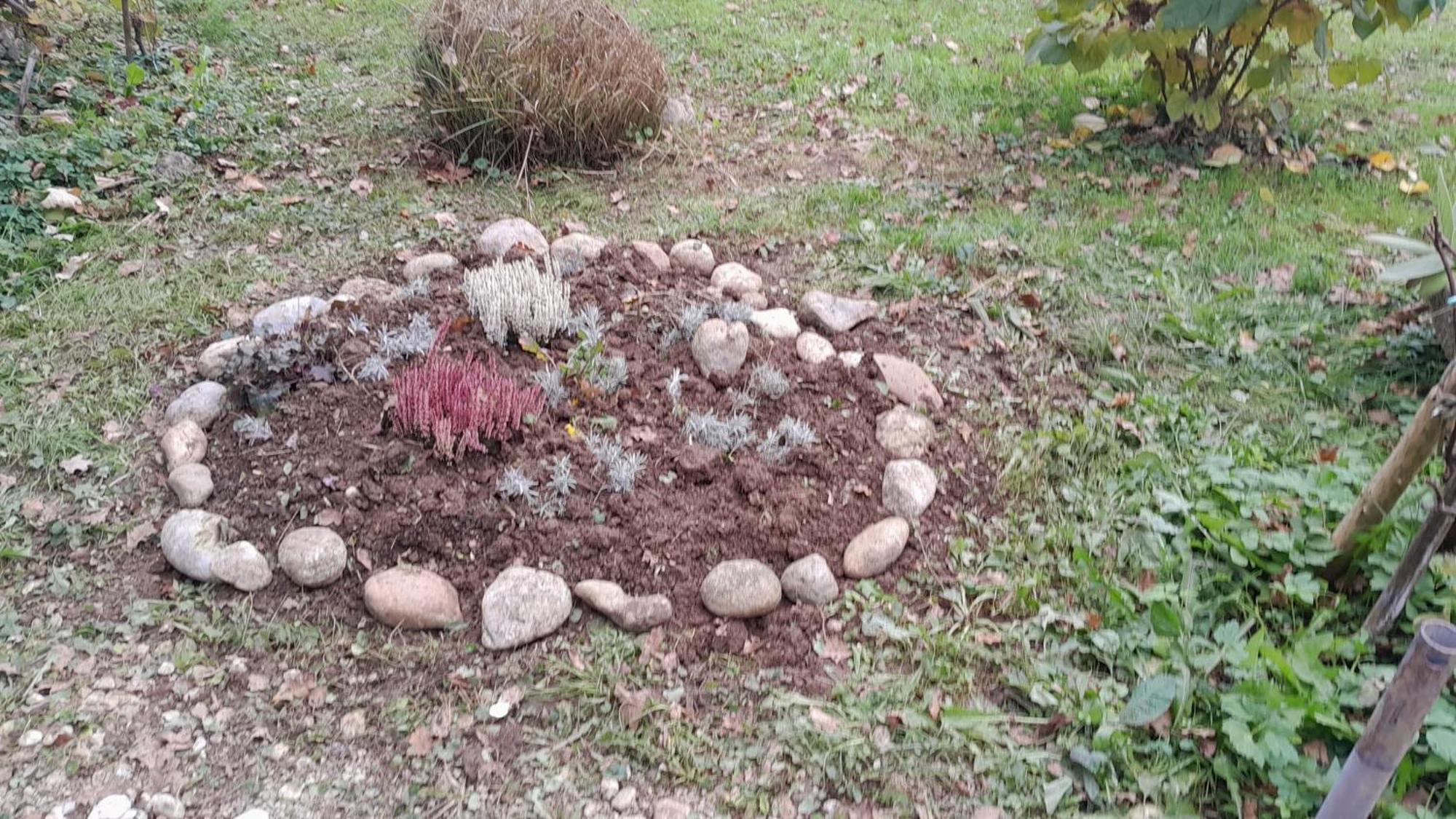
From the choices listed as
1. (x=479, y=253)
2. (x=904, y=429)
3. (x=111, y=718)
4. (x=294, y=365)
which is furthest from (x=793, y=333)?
(x=111, y=718)

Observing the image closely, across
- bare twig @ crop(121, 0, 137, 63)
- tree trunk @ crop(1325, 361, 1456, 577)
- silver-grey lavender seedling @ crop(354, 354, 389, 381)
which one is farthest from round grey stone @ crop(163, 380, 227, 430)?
bare twig @ crop(121, 0, 137, 63)

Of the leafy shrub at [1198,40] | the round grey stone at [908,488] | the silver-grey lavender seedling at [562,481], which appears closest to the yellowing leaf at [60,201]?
the silver-grey lavender seedling at [562,481]

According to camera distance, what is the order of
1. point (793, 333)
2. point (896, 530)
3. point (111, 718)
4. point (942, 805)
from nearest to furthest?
point (942, 805) → point (111, 718) → point (896, 530) → point (793, 333)

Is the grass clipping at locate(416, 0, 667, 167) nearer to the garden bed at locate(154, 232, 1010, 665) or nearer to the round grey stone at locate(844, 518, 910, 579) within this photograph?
the garden bed at locate(154, 232, 1010, 665)

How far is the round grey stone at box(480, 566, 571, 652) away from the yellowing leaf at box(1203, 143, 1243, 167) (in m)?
4.22

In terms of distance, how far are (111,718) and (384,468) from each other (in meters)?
0.98

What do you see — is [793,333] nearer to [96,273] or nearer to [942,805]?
[942,805]

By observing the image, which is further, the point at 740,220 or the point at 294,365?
the point at 740,220

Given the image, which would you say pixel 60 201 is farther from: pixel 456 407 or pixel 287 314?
pixel 456 407

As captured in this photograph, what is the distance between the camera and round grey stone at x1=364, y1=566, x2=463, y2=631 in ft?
8.80

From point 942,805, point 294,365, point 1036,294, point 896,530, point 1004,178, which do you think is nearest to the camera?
point 942,805

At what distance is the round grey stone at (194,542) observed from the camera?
281 cm

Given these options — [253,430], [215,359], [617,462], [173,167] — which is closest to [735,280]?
[617,462]

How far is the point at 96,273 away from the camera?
4.26 m
